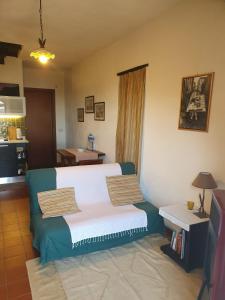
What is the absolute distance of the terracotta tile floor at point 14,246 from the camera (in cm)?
193

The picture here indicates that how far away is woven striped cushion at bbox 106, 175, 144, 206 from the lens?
2.81 meters

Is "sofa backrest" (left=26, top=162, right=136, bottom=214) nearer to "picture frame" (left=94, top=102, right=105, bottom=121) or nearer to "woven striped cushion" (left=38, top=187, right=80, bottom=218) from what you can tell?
"woven striped cushion" (left=38, top=187, right=80, bottom=218)

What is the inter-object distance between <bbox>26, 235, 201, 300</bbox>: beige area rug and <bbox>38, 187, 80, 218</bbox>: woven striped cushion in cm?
48

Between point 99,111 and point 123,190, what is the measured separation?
2140 mm

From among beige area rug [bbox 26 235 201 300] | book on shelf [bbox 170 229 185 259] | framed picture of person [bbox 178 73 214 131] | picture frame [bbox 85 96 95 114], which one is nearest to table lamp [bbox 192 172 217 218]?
book on shelf [bbox 170 229 185 259]

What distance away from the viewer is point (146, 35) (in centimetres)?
311

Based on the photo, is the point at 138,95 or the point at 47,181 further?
the point at 138,95

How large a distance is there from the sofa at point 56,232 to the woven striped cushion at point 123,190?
0.41 feet

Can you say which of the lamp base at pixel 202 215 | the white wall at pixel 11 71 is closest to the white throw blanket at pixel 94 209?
the lamp base at pixel 202 215

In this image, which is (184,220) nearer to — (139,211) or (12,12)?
(139,211)

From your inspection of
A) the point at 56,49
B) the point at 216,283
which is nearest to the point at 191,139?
the point at 216,283

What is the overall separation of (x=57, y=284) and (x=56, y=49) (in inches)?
155

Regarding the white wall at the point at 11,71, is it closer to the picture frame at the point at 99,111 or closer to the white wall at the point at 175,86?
the picture frame at the point at 99,111

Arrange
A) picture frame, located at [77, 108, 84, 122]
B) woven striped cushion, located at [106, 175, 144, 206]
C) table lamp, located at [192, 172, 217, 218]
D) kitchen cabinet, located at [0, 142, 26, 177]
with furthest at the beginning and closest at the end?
picture frame, located at [77, 108, 84, 122] < kitchen cabinet, located at [0, 142, 26, 177] < woven striped cushion, located at [106, 175, 144, 206] < table lamp, located at [192, 172, 217, 218]
